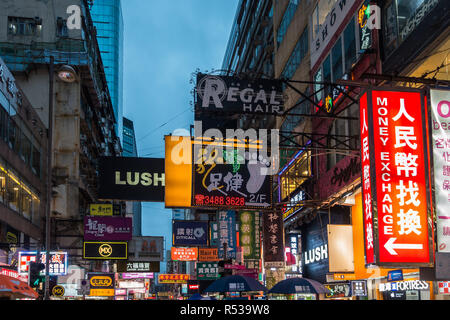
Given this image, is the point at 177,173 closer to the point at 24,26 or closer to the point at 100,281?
the point at 100,281

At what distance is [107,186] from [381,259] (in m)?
19.9

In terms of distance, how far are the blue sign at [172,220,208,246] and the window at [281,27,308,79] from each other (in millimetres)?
11466

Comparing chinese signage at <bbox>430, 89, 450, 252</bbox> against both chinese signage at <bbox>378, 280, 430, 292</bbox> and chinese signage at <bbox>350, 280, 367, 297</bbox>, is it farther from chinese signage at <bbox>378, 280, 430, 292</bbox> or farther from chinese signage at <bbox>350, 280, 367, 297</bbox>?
chinese signage at <bbox>350, 280, 367, 297</bbox>

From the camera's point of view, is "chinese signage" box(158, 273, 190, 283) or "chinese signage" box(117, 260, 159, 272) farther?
"chinese signage" box(158, 273, 190, 283)

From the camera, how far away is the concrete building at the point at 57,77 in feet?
158

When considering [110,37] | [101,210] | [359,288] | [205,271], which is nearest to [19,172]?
[101,210]

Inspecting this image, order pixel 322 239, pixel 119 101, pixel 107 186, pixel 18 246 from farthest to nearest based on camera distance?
1. pixel 119 101
2. pixel 18 246
3. pixel 107 186
4. pixel 322 239

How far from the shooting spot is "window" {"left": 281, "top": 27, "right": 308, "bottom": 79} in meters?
29.4

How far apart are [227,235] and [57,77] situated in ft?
102

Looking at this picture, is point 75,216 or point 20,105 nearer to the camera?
point 20,105

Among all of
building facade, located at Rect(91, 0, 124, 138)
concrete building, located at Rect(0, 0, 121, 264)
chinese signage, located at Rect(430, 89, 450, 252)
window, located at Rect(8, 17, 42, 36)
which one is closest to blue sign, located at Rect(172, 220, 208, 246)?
concrete building, located at Rect(0, 0, 121, 264)

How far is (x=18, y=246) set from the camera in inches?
1324

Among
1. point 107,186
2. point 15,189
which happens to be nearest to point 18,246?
point 15,189
